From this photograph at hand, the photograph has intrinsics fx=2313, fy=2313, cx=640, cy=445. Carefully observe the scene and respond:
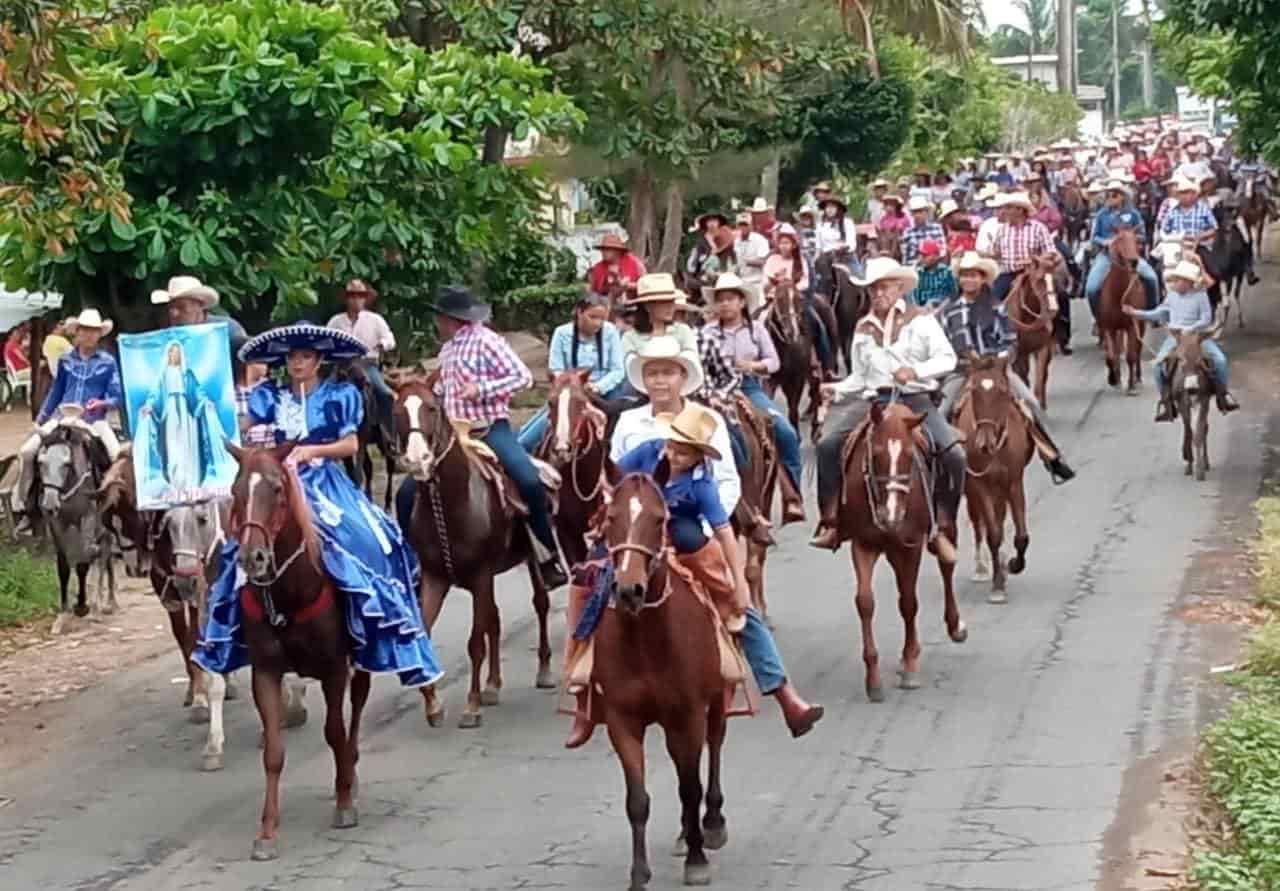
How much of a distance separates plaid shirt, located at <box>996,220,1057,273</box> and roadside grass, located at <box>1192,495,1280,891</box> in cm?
1129

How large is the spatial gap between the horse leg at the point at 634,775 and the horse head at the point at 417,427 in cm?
350

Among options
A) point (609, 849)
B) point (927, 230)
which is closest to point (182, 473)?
point (609, 849)

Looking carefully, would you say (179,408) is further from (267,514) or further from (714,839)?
(714,839)

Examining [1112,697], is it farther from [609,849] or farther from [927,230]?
[927,230]

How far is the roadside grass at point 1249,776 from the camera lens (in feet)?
32.7

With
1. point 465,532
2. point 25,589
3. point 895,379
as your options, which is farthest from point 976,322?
point 25,589

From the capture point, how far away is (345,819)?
11.8 m

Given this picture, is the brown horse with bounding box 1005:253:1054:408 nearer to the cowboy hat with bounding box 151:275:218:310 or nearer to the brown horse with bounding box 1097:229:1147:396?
the brown horse with bounding box 1097:229:1147:396

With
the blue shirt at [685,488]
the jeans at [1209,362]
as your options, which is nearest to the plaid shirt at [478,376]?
the blue shirt at [685,488]

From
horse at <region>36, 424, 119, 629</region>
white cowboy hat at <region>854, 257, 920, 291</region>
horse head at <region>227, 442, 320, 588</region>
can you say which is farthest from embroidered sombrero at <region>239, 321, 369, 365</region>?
horse at <region>36, 424, 119, 629</region>

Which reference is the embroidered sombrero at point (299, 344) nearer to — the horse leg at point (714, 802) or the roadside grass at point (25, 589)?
the horse leg at point (714, 802)

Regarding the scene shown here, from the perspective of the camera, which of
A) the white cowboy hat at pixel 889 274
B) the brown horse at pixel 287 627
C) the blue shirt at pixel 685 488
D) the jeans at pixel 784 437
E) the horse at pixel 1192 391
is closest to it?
the blue shirt at pixel 685 488

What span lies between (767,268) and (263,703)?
49.3 feet

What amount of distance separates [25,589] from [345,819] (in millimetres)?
7784
